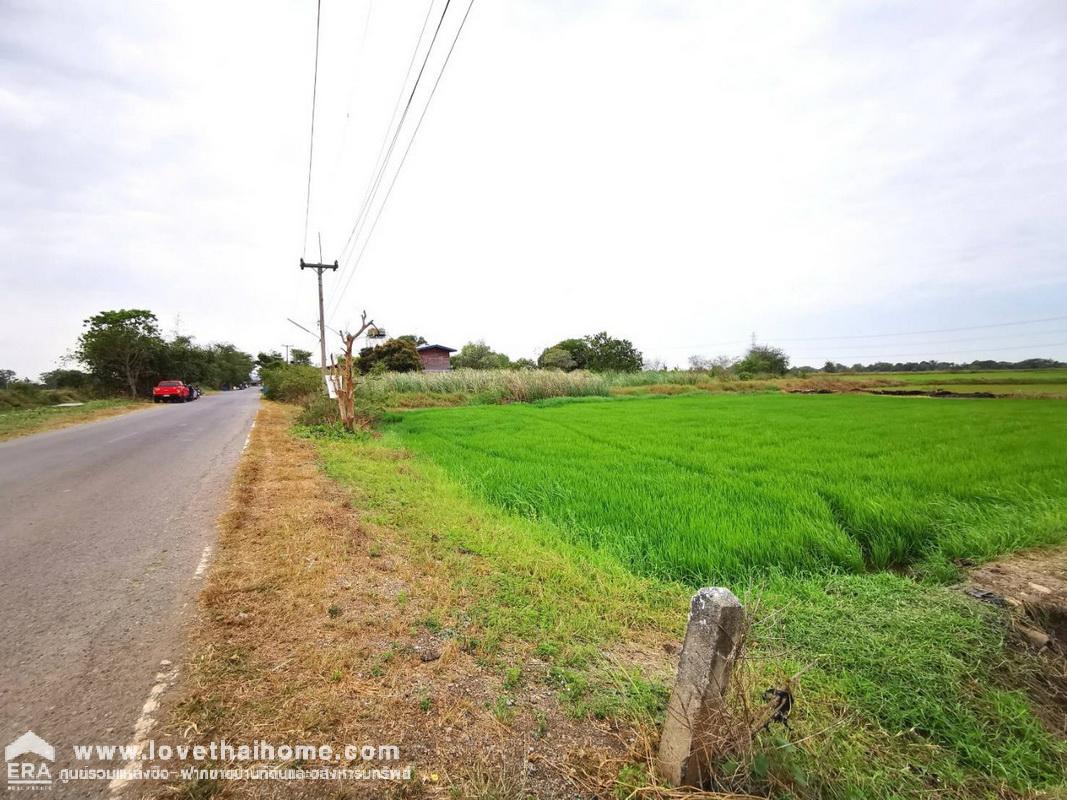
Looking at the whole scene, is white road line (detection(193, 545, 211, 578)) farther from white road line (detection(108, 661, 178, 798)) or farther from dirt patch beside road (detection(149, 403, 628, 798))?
white road line (detection(108, 661, 178, 798))

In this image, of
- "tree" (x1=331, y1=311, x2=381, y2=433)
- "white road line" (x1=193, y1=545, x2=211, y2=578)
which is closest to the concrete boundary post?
"white road line" (x1=193, y1=545, x2=211, y2=578)

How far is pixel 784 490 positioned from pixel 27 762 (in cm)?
602

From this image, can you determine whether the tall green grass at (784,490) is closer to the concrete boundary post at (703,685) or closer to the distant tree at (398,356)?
the concrete boundary post at (703,685)

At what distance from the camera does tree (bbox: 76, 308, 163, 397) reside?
28.6 metres

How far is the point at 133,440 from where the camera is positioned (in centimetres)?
979

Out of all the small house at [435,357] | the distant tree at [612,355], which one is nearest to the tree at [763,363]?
the distant tree at [612,355]

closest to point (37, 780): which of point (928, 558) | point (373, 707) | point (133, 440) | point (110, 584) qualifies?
point (373, 707)

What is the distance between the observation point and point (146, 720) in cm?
182

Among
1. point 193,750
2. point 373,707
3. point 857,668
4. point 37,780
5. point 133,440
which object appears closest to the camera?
point 37,780

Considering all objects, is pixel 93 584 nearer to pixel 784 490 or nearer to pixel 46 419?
pixel 784 490

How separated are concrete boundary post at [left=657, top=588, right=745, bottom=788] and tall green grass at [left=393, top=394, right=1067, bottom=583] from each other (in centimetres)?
191

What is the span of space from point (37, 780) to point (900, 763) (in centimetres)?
334

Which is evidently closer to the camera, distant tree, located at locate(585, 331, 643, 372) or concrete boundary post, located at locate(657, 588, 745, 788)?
concrete boundary post, located at locate(657, 588, 745, 788)

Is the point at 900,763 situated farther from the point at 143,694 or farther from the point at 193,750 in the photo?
the point at 143,694
